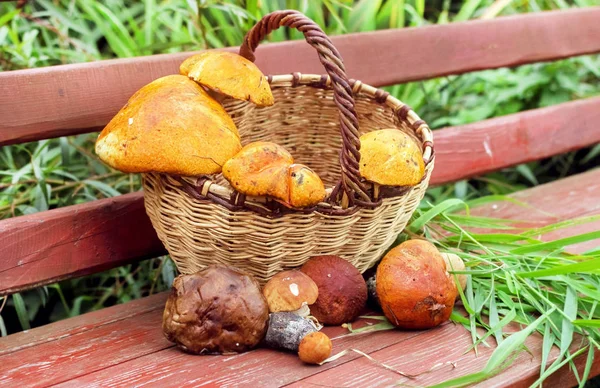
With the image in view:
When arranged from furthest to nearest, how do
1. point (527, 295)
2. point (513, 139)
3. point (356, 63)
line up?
point (513, 139)
point (356, 63)
point (527, 295)

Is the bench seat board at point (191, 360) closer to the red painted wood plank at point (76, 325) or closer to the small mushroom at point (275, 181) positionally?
the red painted wood plank at point (76, 325)

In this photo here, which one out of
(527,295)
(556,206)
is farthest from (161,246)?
(556,206)

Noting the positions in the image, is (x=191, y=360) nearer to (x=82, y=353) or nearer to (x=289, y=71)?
(x=82, y=353)

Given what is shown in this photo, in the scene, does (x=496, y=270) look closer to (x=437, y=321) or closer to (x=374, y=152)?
(x=437, y=321)

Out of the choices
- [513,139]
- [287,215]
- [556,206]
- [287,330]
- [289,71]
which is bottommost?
[556,206]

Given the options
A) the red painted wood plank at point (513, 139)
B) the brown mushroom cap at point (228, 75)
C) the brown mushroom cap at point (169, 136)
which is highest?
the brown mushroom cap at point (228, 75)

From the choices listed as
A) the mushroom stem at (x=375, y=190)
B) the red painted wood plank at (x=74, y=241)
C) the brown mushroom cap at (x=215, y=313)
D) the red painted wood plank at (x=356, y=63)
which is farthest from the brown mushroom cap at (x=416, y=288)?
the red painted wood plank at (x=356, y=63)

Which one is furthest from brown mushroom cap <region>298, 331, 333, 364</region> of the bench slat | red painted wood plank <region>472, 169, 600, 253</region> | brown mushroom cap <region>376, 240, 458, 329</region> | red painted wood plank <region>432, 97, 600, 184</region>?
red painted wood plank <region>432, 97, 600, 184</region>
